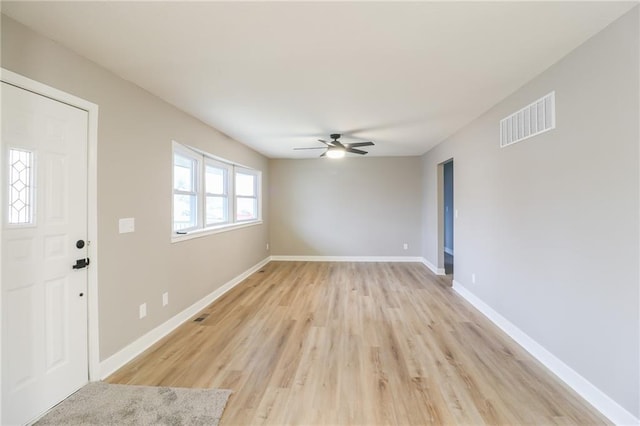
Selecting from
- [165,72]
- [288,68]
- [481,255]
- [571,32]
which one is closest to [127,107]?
[165,72]

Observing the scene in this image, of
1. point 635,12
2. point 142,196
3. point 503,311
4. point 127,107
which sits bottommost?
point 503,311

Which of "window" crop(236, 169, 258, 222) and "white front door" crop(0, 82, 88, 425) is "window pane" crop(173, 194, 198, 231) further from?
"window" crop(236, 169, 258, 222)

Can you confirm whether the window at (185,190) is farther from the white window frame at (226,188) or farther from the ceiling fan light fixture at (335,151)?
the ceiling fan light fixture at (335,151)

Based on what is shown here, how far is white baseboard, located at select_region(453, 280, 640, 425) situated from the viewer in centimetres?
173

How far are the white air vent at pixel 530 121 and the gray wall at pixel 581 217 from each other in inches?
2.5

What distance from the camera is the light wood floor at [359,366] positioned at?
185 cm

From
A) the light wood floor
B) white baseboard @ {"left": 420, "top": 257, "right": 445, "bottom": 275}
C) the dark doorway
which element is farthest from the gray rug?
the dark doorway

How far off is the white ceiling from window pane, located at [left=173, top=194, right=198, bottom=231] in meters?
1.13

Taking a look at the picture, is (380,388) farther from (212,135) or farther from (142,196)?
(212,135)

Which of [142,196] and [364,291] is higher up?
[142,196]

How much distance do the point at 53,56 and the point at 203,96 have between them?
115 cm

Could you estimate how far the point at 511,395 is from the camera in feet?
6.57

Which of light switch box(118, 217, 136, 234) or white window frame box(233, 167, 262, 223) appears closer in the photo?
light switch box(118, 217, 136, 234)

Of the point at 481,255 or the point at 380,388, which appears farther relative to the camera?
the point at 481,255
